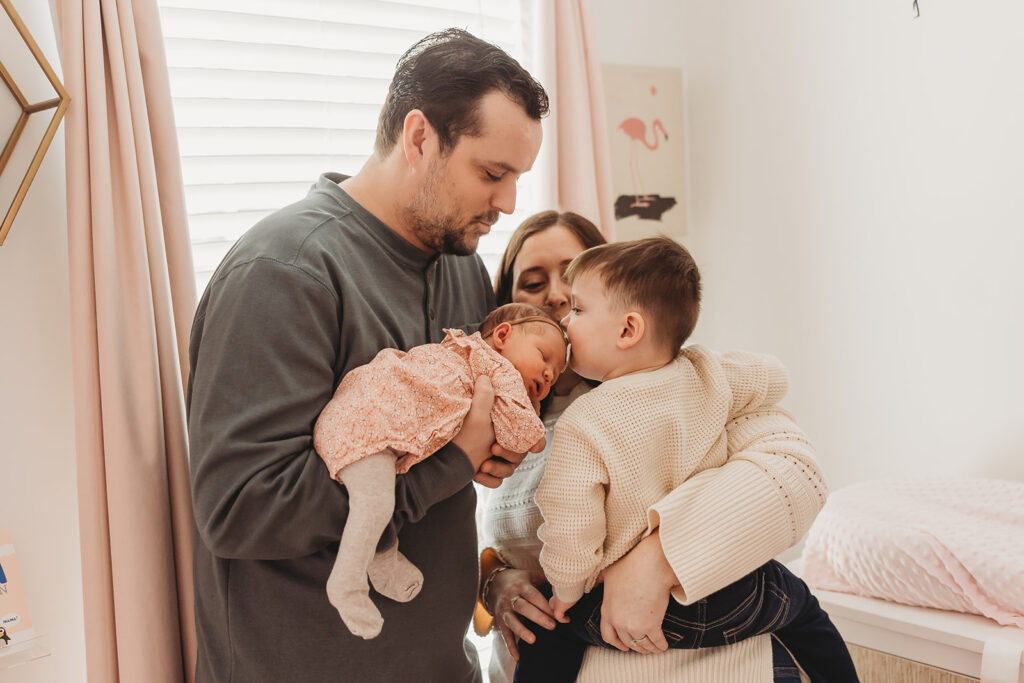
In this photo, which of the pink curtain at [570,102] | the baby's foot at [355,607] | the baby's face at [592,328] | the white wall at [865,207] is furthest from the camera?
the pink curtain at [570,102]

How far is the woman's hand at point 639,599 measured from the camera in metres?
1.22

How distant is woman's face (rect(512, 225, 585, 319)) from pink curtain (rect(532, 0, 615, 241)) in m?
0.69

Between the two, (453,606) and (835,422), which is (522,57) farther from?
(453,606)

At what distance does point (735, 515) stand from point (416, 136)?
2.75ft

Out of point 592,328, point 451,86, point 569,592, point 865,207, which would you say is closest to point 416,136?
point 451,86

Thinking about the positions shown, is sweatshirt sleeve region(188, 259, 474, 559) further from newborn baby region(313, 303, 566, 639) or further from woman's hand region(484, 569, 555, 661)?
woman's hand region(484, 569, 555, 661)

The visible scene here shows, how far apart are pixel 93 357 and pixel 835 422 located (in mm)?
2135

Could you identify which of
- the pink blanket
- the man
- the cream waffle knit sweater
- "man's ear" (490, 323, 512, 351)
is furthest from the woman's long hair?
the pink blanket

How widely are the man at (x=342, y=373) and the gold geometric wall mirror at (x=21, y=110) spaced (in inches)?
22.4

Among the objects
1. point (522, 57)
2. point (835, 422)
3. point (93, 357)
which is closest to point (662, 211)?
point (522, 57)

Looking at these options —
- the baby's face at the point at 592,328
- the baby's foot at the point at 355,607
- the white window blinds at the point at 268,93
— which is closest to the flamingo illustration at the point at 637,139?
the white window blinds at the point at 268,93

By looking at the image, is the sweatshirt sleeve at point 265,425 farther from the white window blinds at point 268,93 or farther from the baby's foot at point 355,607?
the white window blinds at point 268,93

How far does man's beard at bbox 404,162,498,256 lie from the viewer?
133 centimetres

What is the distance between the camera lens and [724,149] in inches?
110
